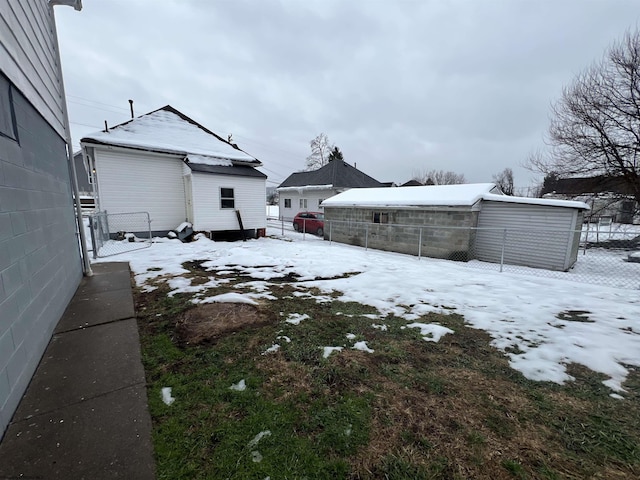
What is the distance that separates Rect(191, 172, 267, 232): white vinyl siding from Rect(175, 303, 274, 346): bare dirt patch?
843 centimetres

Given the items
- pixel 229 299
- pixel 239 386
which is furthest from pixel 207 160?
pixel 239 386

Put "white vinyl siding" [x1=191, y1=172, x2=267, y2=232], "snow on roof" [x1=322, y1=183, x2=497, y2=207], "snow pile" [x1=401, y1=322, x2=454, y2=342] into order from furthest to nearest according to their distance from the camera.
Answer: "white vinyl siding" [x1=191, y1=172, x2=267, y2=232] < "snow on roof" [x1=322, y1=183, x2=497, y2=207] < "snow pile" [x1=401, y1=322, x2=454, y2=342]

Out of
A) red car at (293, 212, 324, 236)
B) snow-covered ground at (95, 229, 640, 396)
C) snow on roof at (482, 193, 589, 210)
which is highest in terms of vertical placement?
snow on roof at (482, 193, 589, 210)

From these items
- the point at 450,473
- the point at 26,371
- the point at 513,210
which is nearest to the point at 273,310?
the point at 26,371

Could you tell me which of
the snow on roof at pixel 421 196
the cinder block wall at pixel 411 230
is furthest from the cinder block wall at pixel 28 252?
the snow on roof at pixel 421 196

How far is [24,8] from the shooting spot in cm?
304

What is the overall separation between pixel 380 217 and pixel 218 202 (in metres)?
7.22

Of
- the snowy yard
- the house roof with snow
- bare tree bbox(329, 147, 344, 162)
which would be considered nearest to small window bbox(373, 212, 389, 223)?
the house roof with snow

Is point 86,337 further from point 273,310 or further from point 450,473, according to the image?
point 450,473

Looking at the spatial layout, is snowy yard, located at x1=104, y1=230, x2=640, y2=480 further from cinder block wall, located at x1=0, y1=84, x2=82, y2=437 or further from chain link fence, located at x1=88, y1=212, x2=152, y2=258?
chain link fence, located at x1=88, y1=212, x2=152, y2=258

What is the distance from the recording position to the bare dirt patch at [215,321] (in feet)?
10.6

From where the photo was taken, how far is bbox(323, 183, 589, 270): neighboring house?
8.59 m

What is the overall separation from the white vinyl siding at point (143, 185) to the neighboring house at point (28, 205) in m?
6.32

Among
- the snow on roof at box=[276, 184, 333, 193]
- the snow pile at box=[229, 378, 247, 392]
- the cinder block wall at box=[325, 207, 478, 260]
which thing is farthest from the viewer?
the snow on roof at box=[276, 184, 333, 193]
